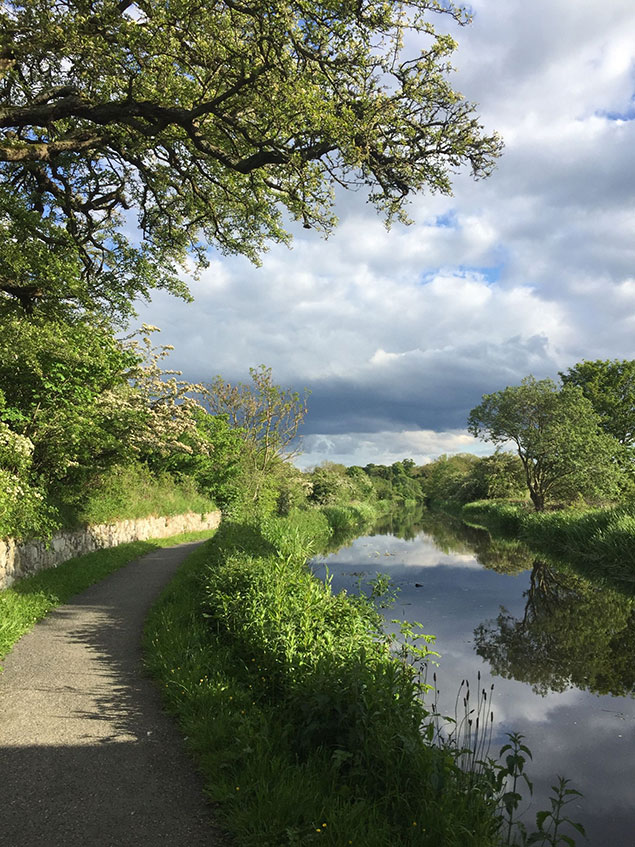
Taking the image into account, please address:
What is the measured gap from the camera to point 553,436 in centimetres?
3219

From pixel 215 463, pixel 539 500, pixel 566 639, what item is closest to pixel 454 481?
pixel 539 500

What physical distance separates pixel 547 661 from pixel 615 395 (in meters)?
41.8

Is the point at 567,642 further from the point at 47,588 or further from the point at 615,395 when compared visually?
the point at 615,395

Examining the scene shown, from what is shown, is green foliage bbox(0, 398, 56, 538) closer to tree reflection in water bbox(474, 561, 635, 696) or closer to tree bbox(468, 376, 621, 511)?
tree reflection in water bbox(474, 561, 635, 696)

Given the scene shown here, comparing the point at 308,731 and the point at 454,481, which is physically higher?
the point at 454,481

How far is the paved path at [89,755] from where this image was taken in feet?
11.4

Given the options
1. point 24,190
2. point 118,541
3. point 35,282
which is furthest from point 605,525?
point 24,190

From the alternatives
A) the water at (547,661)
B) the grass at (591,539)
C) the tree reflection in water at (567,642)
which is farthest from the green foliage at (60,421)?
the grass at (591,539)

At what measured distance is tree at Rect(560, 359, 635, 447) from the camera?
43.2 meters

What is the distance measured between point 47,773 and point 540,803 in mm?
5246

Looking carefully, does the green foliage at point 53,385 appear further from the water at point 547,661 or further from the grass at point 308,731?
the water at point 547,661

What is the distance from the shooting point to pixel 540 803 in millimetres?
5465

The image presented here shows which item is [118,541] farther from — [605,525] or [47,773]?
[605,525]

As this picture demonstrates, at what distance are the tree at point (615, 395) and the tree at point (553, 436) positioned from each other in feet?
31.4
